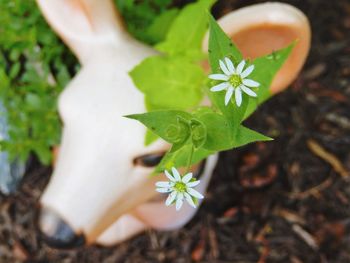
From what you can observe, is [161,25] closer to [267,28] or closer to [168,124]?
[267,28]

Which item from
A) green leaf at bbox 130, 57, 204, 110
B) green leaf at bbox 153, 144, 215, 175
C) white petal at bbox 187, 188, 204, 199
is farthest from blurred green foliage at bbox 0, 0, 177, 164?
white petal at bbox 187, 188, 204, 199

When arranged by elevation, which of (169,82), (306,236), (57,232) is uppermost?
(169,82)

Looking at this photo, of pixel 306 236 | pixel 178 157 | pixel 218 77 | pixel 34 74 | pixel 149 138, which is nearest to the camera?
pixel 218 77

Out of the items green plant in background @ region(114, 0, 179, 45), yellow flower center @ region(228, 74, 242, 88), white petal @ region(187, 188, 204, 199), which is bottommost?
green plant in background @ region(114, 0, 179, 45)

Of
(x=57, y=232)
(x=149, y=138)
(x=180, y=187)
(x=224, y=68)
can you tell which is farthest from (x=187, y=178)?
(x=57, y=232)

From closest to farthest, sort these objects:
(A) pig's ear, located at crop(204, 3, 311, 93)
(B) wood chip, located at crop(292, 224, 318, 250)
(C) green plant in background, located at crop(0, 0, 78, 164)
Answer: (A) pig's ear, located at crop(204, 3, 311, 93), (C) green plant in background, located at crop(0, 0, 78, 164), (B) wood chip, located at crop(292, 224, 318, 250)

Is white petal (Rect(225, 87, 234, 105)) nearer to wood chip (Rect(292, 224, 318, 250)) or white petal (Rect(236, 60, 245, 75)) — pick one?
white petal (Rect(236, 60, 245, 75))

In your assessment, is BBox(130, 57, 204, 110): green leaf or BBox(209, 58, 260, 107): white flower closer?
BBox(209, 58, 260, 107): white flower

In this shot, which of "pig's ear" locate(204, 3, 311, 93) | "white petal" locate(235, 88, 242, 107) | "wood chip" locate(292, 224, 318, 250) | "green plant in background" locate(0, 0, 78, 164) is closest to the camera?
"white petal" locate(235, 88, 242, 107)
